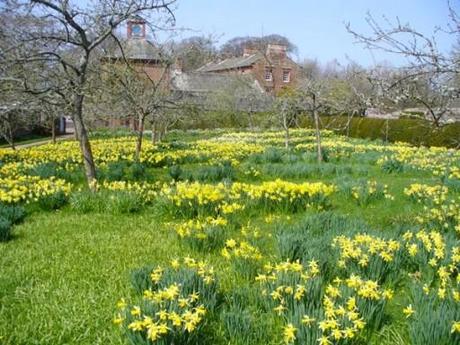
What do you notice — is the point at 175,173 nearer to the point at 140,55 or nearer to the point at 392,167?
the point at 392,167

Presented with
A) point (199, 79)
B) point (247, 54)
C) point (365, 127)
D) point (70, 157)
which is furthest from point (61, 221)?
point (247, 54)

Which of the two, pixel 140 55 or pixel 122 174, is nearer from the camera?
pixel 122 174

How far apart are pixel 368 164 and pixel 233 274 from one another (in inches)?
435

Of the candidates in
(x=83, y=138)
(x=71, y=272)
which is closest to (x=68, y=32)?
(x=83, y=138)

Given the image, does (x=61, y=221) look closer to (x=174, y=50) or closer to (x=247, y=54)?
(x=174, y=50)

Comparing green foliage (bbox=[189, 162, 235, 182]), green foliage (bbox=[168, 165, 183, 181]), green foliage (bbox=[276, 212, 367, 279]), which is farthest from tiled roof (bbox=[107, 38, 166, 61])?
green foliage (bbox=[276, 212, 367, 279])

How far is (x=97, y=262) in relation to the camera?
5.20 meters

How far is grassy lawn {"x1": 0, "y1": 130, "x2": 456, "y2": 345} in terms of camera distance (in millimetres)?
3609

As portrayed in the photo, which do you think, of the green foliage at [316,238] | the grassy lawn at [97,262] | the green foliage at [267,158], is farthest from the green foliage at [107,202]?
the green foliage at [267,158]

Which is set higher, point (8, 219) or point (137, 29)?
point (137, 29)

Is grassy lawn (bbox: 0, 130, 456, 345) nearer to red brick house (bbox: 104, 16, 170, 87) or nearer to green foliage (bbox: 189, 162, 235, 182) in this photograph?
green foliage (bbox: 189, 162, 235, 182)

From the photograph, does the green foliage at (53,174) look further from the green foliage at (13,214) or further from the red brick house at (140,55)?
the red brick house at (140,55)

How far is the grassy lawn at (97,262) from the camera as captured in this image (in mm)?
3609

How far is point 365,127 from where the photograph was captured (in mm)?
30219
